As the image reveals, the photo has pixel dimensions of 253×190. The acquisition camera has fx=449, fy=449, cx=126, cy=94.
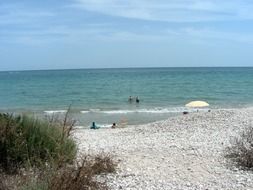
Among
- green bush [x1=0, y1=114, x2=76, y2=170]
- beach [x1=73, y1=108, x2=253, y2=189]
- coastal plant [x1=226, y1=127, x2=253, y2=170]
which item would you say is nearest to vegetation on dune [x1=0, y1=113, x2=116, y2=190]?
green bush [x1=0, y1=114, x2=76, y2=170]

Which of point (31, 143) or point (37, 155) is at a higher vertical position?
point (31, 143)

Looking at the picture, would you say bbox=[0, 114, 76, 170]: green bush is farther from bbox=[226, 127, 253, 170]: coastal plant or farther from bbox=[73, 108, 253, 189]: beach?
bbox=[226, 127, 253, 170]: coastal plant

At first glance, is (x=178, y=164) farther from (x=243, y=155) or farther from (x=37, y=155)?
(x=37, y=155)

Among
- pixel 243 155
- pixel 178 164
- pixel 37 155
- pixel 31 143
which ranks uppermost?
pixel 31 143

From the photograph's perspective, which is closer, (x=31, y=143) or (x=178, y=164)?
(x=31, y=143)

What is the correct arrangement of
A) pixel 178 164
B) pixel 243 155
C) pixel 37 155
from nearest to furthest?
pixel 37 155
pixel 243 155
pixel 178 164

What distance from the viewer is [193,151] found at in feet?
32.8

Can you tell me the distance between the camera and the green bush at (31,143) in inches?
280

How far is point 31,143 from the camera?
24.2 feet

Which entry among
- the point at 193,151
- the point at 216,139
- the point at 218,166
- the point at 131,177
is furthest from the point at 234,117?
the point at 131,177

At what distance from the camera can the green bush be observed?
23.3 feet

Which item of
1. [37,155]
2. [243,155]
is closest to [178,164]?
[243,155]

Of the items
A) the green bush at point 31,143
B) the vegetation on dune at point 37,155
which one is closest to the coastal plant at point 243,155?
the vegetation on dune at point 37,155

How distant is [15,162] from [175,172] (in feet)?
8.89
